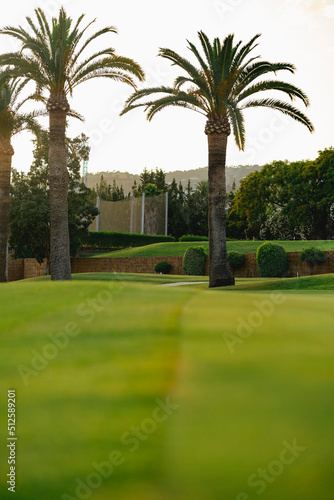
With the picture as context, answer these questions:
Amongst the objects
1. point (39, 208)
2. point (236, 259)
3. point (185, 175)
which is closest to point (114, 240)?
point (39, 208)

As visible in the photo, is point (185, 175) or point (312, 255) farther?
point (185, 175)

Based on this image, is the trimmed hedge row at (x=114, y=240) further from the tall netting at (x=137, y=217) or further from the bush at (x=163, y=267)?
the bush at (x=163, y=267)

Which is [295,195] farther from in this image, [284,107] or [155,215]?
[284,107]

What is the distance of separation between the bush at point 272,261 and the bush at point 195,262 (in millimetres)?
3743

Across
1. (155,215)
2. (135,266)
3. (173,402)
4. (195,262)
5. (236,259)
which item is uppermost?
(155,215)

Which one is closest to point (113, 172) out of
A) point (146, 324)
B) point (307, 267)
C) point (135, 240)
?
point (135, 240)

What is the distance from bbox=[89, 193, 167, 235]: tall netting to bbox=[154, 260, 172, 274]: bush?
52.3 ft

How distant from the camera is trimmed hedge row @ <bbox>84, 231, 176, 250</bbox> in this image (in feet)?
137

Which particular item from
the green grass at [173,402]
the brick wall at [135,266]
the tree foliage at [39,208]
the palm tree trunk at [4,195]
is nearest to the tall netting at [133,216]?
the brick wall at [135,266]

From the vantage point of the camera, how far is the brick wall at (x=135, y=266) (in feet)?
86.6

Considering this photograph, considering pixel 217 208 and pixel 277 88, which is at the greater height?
pixel 277 88

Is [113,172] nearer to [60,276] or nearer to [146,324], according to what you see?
[60,276]

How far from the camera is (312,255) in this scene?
2584cm

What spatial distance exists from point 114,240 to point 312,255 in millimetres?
Answer: 20035
